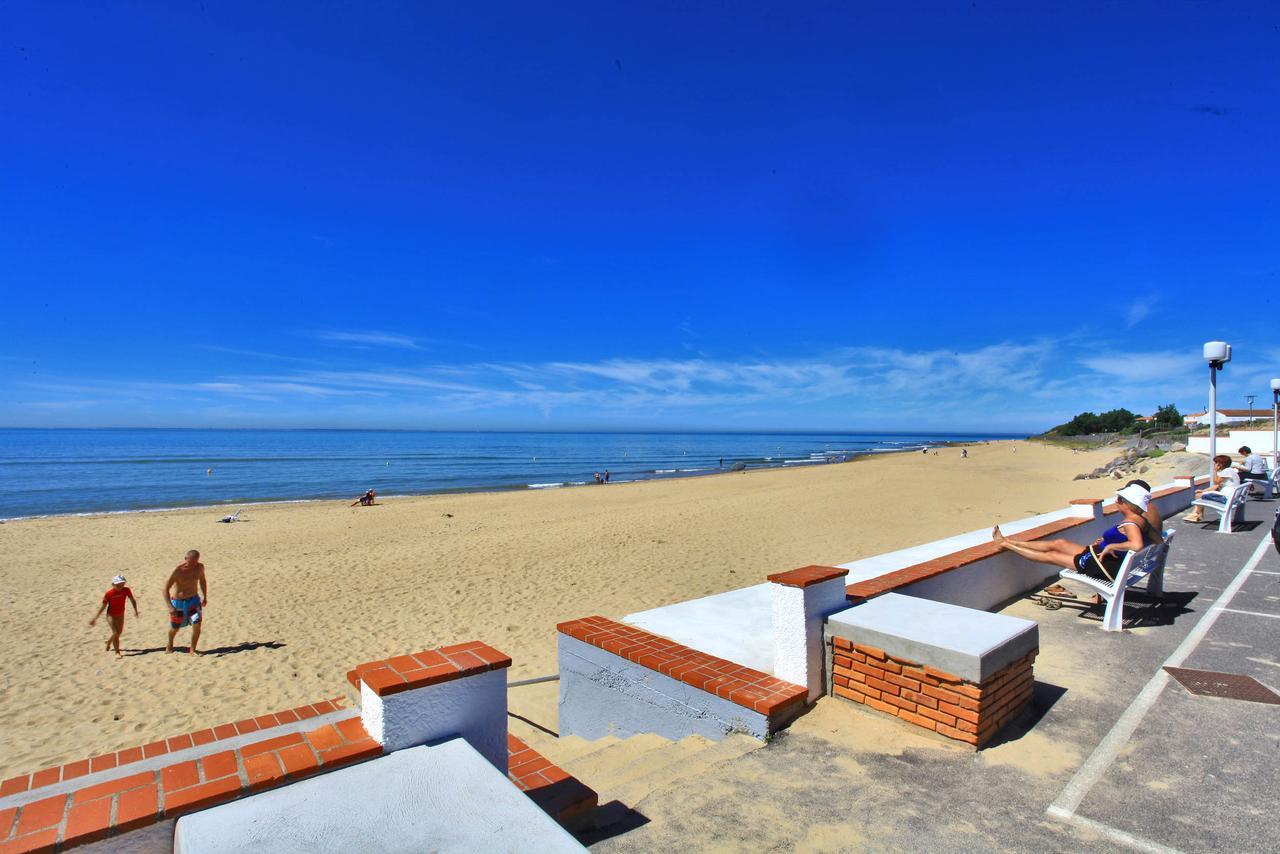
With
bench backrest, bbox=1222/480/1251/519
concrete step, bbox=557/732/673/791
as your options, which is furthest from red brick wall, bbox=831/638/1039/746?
bench backrest, bbox=1222/480/1251/519

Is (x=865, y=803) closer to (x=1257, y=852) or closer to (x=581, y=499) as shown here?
(x=1257, y=852)

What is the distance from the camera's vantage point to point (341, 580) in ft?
37.4

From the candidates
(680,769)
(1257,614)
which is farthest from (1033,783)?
(1257,614)

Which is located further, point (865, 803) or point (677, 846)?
point (865, 803)

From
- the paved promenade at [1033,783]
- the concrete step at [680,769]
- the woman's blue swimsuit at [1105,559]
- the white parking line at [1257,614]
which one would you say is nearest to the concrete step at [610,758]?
the concrete step at [680,769]

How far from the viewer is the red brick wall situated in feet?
9.50

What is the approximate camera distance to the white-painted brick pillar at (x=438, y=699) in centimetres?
213

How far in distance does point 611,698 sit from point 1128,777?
2.69 meters

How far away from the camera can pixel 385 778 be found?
1.99 metres

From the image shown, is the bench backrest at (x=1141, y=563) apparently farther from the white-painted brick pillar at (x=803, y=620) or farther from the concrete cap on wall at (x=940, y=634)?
the white-painted brick pillar at (x=803, y=620)

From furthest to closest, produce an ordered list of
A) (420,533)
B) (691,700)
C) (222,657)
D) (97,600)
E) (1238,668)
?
(420,533) < (97,600) < (222,657) < (1238,668) < (691,700)

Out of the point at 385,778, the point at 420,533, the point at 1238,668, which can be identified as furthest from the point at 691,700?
the point at 420,533

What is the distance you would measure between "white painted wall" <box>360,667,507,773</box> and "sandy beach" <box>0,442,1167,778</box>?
313 centimetres

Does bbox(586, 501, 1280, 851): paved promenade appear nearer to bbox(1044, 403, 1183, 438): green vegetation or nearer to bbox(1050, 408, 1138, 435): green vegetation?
bbox(1044, 403, 1183, 438): green vegetation
